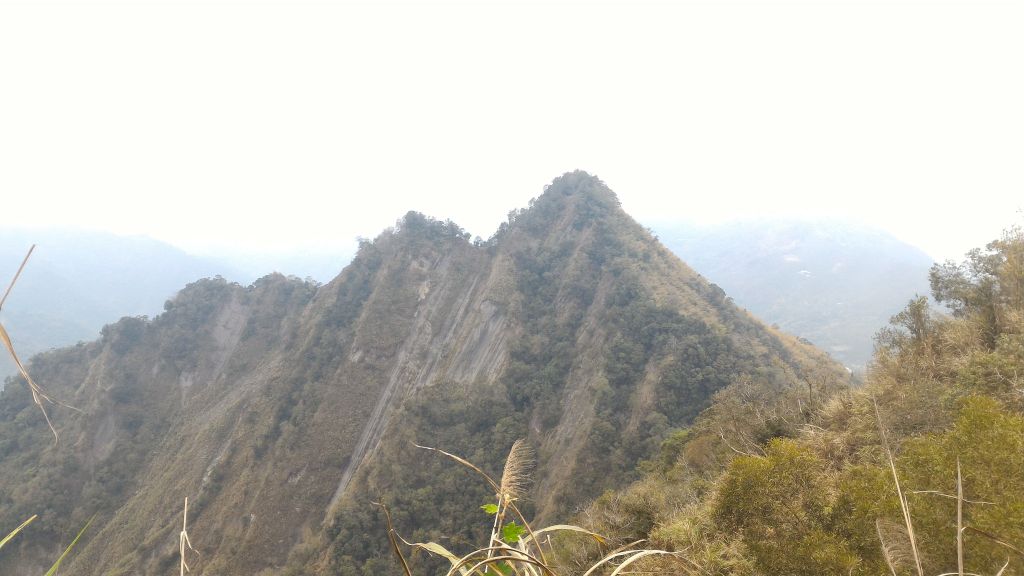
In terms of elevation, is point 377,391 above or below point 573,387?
below

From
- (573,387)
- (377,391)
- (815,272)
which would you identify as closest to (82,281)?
(377,391)

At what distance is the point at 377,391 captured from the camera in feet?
130

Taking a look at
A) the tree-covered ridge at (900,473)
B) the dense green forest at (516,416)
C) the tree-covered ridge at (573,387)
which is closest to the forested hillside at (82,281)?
the dense green forest at (516,416)

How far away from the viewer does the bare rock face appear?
30531 mm

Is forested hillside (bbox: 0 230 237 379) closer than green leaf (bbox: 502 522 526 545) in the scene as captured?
No

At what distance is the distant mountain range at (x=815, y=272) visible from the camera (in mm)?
98000

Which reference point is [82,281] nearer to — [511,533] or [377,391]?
[377,391]

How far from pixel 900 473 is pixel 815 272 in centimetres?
15492

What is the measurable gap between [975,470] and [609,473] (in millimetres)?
23809

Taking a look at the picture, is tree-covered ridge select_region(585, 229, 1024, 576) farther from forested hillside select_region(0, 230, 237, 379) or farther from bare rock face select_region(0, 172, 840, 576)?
forested hillside select_region(0, 230, 237, 379)

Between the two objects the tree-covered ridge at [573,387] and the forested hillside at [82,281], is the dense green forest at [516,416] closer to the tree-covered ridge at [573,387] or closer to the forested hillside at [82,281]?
the tree-covered ridge at [573,387]

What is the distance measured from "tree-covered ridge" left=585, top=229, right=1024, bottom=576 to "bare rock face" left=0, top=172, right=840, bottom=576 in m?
16.7

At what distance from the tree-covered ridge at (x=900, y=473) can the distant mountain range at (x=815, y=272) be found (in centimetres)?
7996

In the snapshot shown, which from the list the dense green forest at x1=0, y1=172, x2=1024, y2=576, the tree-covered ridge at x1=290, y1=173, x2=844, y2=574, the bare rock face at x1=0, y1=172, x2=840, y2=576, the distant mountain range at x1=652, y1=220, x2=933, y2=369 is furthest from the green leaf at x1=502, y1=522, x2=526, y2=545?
the distant mountain range at x1=652, y1=220, x2=933, y2=369
